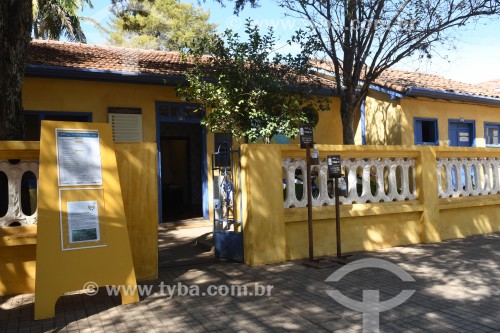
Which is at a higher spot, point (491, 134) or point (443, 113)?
point (443, 113)

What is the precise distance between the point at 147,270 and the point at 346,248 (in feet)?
9.90

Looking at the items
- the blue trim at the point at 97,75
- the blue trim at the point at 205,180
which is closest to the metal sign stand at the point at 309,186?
the blue trim at the point at 97,75

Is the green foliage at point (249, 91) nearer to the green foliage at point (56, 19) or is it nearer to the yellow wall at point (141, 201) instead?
the yellow wall at point (141, 201)

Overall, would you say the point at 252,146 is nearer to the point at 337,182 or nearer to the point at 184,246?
the point at 337,182

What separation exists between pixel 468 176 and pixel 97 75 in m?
7.72

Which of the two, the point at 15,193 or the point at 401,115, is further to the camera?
the point at 401,115

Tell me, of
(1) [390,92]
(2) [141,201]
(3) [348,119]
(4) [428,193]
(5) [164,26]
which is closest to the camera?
(2) [141,201]

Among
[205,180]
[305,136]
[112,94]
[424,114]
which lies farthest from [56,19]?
[305,136]

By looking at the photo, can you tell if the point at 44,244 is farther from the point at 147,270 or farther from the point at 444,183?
the point at 444,183

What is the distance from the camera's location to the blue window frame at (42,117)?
30.0 ft

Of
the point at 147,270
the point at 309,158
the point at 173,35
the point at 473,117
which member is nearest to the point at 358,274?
the point at 309,158

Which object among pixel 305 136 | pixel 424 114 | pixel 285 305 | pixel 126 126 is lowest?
pixel 285 305

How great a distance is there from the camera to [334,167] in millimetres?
5934

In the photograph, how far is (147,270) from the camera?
5.28 m
